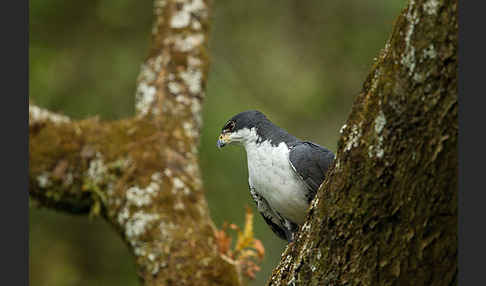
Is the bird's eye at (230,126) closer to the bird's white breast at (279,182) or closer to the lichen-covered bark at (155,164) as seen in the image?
the bird's white breast at (279,182)

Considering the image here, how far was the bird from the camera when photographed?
3.92m

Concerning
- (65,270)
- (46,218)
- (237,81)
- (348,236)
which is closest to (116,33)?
(237,81)

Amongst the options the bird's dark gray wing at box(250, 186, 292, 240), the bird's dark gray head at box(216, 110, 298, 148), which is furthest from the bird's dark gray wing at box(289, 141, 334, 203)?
the bird's dark gray wing at box(250, 186, 292, 240)

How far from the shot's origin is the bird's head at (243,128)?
4.47 metres

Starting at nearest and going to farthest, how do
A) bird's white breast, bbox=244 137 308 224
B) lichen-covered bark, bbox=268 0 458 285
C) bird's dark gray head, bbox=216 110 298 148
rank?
lichen-covered bark, bbox=268 0 458 285 → bird's white breast, bbox=244 137 308 224 → bird's dark gray head, bbox=216 110 298 148

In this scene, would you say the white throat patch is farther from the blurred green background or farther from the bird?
the blurred green background

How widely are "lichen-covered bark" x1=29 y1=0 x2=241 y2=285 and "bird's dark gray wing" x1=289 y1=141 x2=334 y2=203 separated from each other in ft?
3.57

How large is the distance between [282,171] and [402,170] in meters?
1.80

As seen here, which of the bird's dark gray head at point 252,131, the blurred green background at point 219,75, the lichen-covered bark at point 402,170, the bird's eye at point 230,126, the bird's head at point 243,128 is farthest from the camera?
the blurred green background at point 219,75

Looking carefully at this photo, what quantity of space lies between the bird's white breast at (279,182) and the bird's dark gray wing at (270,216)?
12 cm

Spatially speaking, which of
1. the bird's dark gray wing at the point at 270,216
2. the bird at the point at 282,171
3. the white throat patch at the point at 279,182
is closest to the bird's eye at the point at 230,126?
the bird at the point at 282,171

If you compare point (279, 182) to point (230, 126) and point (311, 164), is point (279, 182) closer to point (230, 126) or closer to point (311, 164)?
point (311, 164)

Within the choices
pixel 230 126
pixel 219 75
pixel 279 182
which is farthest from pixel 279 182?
pixel 219 75

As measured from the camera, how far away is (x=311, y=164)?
12.8 feet
